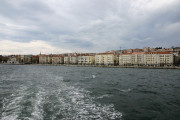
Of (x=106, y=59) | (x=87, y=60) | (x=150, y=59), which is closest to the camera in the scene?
(x=150, y=59)

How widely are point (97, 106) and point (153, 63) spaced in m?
62.2

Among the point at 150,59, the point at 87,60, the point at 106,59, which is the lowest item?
the point at 87,60

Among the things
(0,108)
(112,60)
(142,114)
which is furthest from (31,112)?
(112,60)

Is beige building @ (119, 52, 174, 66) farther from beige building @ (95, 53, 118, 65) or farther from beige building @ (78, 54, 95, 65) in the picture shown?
beige building @ (78, 54, 95, 65)

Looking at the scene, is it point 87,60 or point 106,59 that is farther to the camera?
point 87,60

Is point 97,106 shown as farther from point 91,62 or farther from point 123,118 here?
point 91,62

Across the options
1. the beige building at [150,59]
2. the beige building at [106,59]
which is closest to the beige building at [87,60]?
the beige building at [106,59]

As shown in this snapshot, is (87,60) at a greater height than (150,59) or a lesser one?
lesser

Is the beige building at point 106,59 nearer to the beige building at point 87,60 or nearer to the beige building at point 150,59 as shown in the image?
the beige building at point 87,60

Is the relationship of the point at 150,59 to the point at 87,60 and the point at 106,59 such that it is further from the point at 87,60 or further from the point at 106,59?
the point at 87,60

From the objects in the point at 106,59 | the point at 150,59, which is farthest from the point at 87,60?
the point at 150,59

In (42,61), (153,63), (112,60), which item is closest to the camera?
(153,63)

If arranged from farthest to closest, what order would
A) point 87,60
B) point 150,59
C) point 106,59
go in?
point 87,60, point 106,59, point 150,59

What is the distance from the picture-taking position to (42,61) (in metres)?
112
